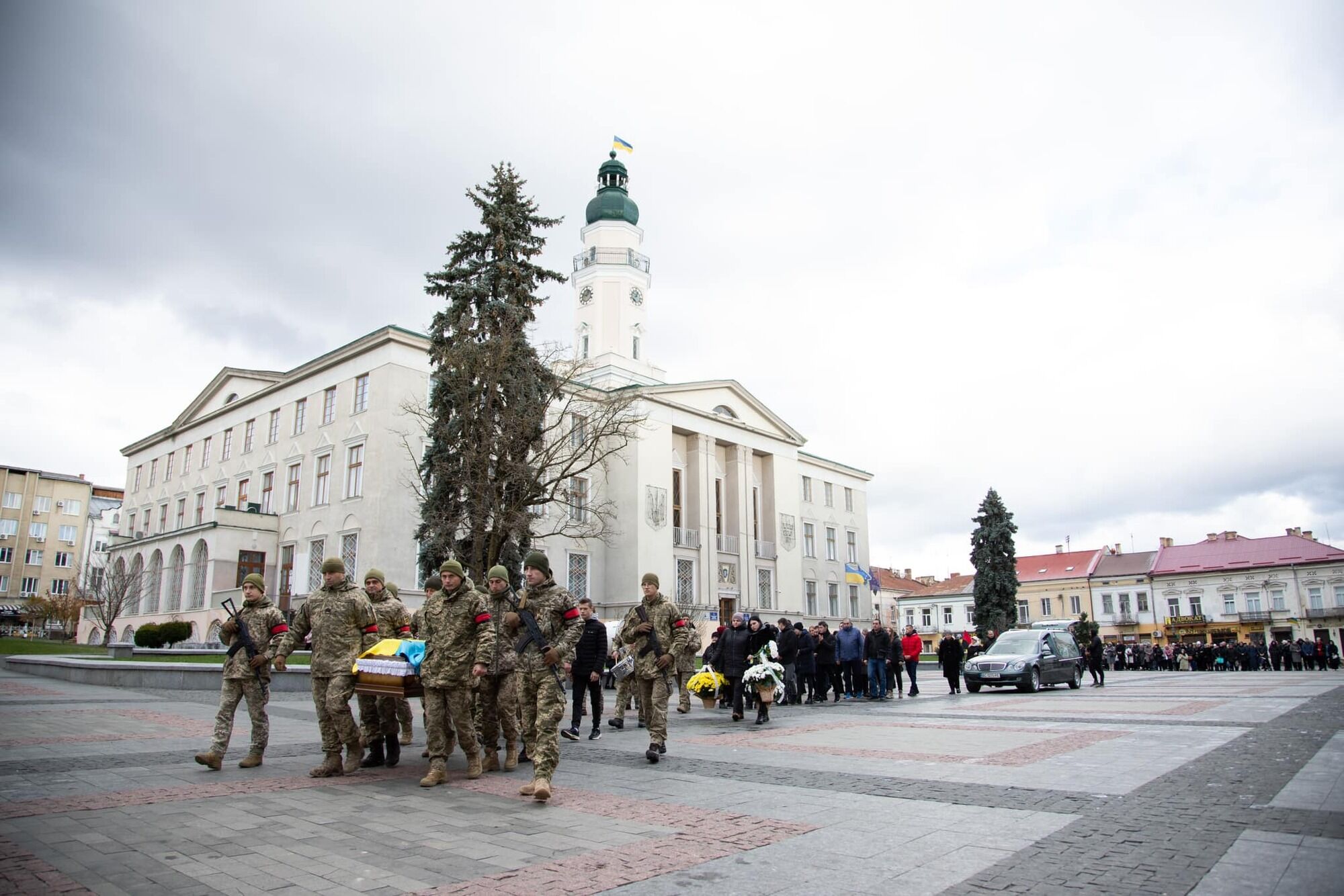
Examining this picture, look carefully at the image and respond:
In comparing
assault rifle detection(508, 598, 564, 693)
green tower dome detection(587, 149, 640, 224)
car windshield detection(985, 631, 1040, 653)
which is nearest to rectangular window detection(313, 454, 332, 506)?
green tower dome detection(587, 149, 640, 224)

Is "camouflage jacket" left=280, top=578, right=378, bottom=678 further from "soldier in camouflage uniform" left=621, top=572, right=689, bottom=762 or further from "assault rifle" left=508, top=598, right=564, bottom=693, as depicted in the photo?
"soldier in camouflage uniform" left=621, top=572, right=689, bottom=762

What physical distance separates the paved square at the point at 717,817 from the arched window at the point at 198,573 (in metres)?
31.6

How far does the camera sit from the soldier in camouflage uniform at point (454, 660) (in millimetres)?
7918

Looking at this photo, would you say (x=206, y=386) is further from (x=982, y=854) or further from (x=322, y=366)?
(x=982, y=854)

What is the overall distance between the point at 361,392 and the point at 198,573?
12143 mm

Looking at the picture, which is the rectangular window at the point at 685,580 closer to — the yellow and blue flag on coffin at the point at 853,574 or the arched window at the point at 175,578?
the yellow and blue flag on coffin at the point at 853,574

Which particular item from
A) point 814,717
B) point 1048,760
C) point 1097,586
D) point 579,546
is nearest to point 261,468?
point 579,546

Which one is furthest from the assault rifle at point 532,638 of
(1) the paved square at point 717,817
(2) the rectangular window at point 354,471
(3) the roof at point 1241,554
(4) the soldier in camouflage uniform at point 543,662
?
(3) the roof at point 1241,554

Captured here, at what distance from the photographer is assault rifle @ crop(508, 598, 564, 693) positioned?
7712 mm

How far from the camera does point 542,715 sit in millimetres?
7363

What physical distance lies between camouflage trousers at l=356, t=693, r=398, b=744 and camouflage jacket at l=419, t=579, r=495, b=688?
112 cm

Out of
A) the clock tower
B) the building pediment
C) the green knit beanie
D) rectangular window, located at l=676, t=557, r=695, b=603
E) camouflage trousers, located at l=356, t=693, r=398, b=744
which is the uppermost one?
the clock tower

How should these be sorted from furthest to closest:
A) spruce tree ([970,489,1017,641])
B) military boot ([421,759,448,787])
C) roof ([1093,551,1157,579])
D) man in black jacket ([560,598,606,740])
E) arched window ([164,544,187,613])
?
roof ([1093,551,1157,579]) < spruce tree ([970,489,1017,641]) < arched window ([164,544,187,613]) < man in black jacket ([560,598,606,740]) < military boot ([421,759,448,787])

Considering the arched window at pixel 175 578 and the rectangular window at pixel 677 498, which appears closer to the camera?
the arched window at pixel 175 578
